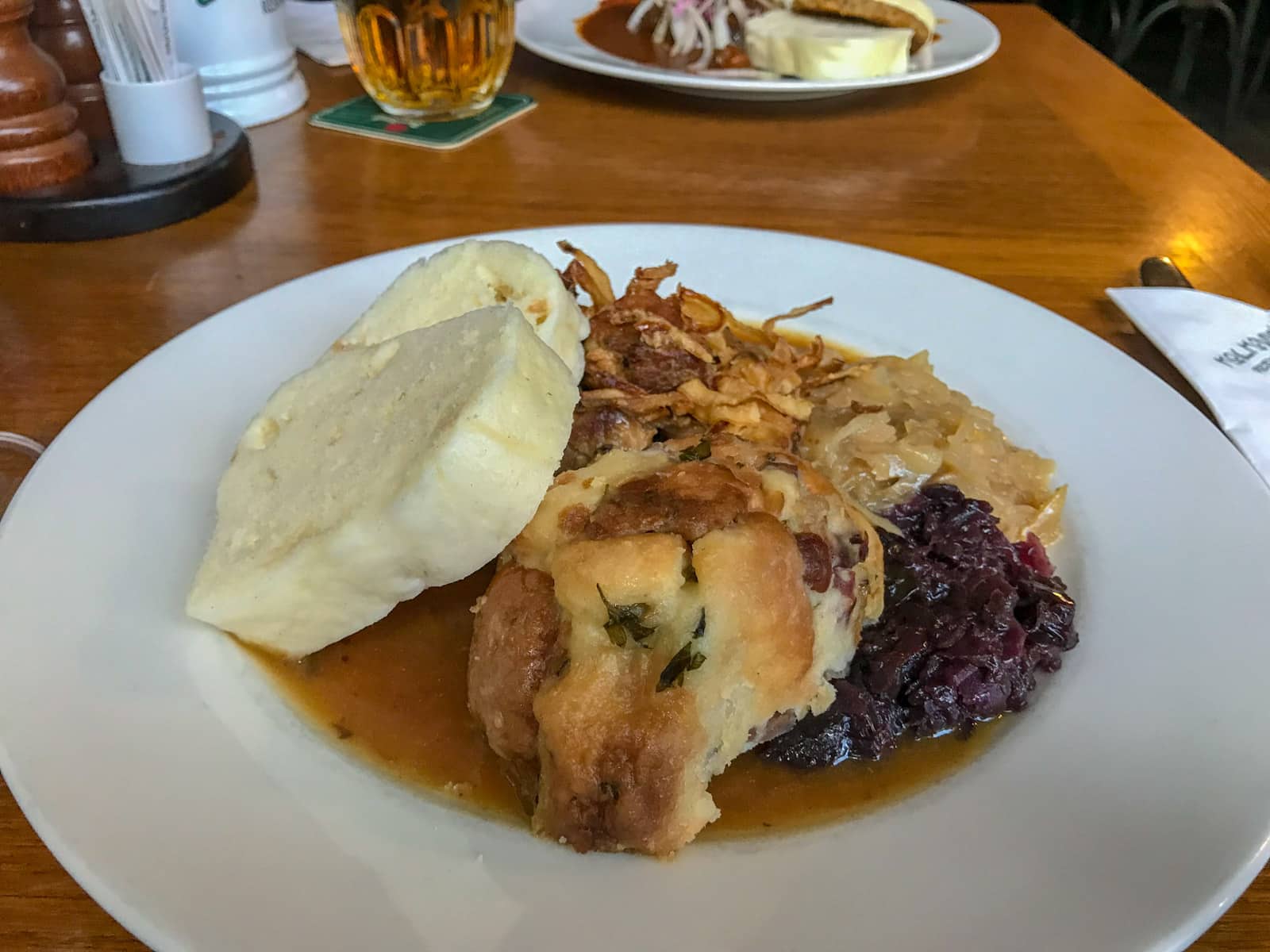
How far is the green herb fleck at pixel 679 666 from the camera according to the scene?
1.43m

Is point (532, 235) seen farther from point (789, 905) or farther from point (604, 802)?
point (789, 905)

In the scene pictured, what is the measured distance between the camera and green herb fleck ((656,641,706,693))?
4.70 ft

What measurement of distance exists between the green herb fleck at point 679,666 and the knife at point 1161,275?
2.26 meters

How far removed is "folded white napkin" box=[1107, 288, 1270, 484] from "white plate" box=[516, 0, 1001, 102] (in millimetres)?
1833

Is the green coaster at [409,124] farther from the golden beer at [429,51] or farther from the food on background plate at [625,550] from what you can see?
the food on background plate at [625,550]

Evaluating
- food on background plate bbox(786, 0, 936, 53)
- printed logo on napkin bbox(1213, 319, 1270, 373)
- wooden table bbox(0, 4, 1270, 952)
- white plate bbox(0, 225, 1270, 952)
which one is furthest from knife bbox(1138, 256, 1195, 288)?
food on background plate bbox(786, 0, 936, 53)

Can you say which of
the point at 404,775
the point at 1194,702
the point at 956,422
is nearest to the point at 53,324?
the point at 404,775

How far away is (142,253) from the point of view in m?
3.08

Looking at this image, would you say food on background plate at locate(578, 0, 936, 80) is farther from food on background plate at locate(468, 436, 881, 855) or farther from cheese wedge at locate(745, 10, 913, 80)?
food on background plate at locate(468, 436, 881, 855)

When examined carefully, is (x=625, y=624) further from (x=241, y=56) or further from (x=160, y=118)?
(x=241, y=56)

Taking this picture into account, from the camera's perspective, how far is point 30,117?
299 centimetres

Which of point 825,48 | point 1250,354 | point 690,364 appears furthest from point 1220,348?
point 825,48

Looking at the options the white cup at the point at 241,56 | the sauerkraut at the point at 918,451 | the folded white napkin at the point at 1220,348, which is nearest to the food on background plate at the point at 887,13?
the folded white napkin at the point at 1220,348

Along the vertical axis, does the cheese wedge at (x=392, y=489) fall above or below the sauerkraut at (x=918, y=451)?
above
